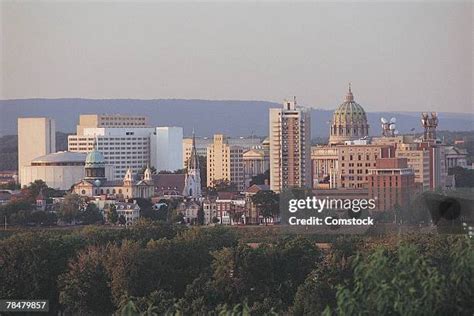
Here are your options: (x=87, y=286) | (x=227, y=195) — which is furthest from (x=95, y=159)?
(x=87, y=286)

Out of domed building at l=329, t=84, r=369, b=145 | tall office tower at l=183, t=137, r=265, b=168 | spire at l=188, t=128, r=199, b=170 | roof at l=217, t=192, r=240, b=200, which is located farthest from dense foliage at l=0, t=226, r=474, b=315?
spire at l=188, t=128, r=199, b=170

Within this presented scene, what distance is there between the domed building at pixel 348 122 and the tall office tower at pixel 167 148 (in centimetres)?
141

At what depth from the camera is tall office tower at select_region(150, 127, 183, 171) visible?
47.9 ft

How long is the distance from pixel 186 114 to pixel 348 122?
139 cm

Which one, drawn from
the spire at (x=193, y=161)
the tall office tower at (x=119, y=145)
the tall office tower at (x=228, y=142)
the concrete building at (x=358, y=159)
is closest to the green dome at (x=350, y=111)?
the concrete building at (x=358, y=159)

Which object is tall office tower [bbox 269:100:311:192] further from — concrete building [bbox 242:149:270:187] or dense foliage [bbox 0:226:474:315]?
dense foliage [bbox 0:226:474:315]

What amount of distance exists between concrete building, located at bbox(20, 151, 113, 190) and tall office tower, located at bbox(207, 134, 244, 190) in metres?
1.25

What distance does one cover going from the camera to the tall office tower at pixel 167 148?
1461cm

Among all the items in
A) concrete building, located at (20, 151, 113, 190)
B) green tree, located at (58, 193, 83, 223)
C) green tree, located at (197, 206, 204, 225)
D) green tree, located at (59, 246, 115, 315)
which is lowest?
green tree, located at (59, 246, 115, 315)

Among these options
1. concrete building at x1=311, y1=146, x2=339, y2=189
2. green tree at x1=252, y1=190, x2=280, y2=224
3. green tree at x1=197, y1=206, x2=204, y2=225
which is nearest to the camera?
concrete building at x1=311, y1=146, x2=339, y2=189

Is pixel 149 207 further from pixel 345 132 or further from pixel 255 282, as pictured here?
pixel 255 282

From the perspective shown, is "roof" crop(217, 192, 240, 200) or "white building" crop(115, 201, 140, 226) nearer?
"white building" crop(115, 201, 140, 226)

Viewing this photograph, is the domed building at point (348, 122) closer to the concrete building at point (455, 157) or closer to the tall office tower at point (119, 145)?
the concrete building at point (455, 157)

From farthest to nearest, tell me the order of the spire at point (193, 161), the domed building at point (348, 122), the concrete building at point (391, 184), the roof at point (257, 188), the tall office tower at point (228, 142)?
the spire at point (193, 161), the roof at point (257, 188), the tall office tower at point (228, 142), the domed building at point (348, 122), the concrete building at point (391, 184)
